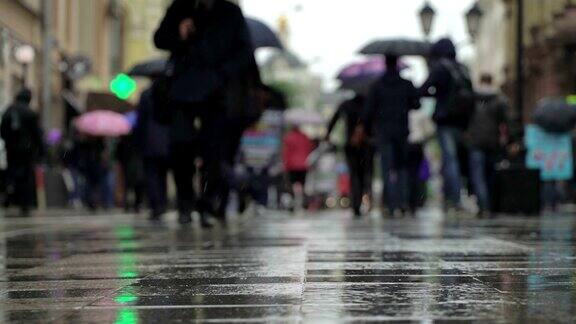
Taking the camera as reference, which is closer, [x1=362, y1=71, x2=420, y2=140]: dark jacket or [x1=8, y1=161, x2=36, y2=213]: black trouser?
[x1=362, y1=71, x2=420, y2=140]: dark jacket

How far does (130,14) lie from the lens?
52.3m

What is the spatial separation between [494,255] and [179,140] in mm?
4711

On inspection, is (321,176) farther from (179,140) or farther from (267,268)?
(267,268)

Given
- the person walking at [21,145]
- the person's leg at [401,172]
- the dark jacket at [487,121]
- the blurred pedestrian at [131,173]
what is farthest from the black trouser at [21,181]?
the dark jacket at [487,121]

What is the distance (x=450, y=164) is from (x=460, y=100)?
2.61 ft

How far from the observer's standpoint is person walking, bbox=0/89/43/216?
17125 millimetres

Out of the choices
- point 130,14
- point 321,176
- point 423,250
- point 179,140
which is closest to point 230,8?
point 179,140

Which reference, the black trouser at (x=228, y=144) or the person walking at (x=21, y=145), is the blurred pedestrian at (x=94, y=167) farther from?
the black trouser at (x=228, y=144)

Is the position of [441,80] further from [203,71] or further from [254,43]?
[203,71]

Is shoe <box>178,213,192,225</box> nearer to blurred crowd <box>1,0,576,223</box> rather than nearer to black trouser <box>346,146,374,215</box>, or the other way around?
blurred crowd <box>1,0,576,223</box>

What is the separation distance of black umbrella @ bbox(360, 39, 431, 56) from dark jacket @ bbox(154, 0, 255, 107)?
7.32 metres

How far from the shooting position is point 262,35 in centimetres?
1628

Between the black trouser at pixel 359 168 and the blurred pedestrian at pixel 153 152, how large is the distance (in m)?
3.02

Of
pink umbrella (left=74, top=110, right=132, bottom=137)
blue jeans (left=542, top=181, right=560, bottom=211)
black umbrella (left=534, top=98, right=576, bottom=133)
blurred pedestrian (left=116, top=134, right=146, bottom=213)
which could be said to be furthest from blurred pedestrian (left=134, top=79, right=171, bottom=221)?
pink umbrella (left=74, top=110, right=132, bottom=137)
